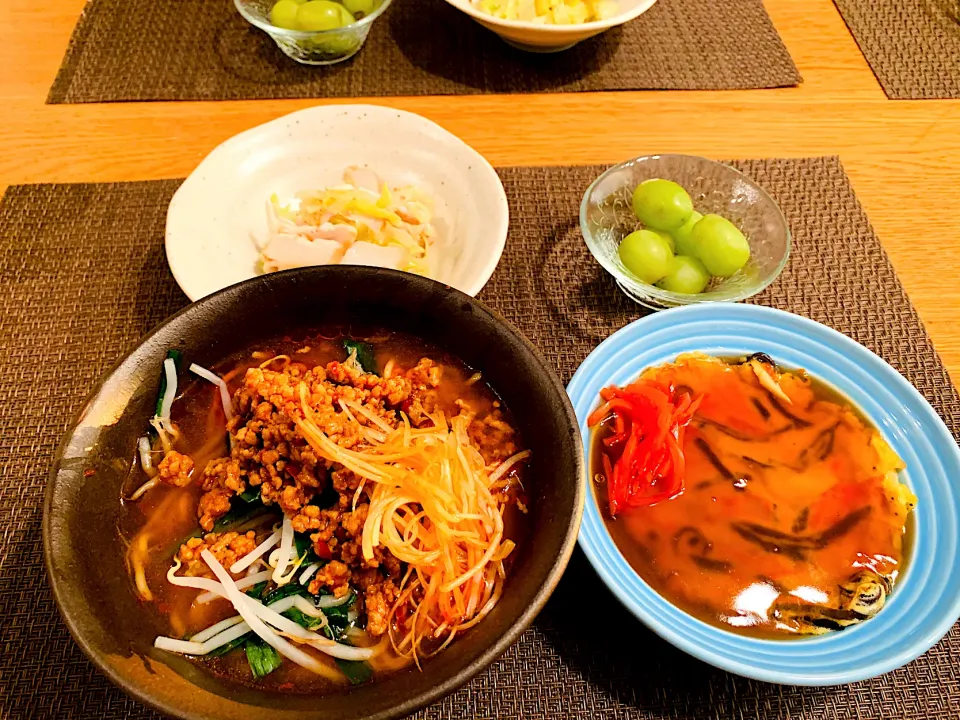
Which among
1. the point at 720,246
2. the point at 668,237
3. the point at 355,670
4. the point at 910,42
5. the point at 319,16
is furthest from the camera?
the point at 910,42

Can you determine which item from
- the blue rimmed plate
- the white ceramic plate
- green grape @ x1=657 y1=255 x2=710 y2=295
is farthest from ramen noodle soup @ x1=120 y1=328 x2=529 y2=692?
green grape @ x1=657 y1=255 x2=710 y2=295

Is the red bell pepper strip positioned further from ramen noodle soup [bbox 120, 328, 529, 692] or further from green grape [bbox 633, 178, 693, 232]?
green grape [bbox 633, 178, 693, 232]

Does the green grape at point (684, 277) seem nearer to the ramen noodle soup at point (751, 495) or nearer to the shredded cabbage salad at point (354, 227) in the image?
the ramen noodle soup at point (751, 495)

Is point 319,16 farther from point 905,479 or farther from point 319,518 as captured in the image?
point 905,479

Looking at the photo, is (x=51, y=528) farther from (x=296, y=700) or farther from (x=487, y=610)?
(x=487, y=610)

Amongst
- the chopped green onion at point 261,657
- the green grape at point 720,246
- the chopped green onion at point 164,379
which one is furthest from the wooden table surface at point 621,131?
the chopped green onion at point 261,657

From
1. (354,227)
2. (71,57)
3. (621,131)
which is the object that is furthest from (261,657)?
(71,57)
